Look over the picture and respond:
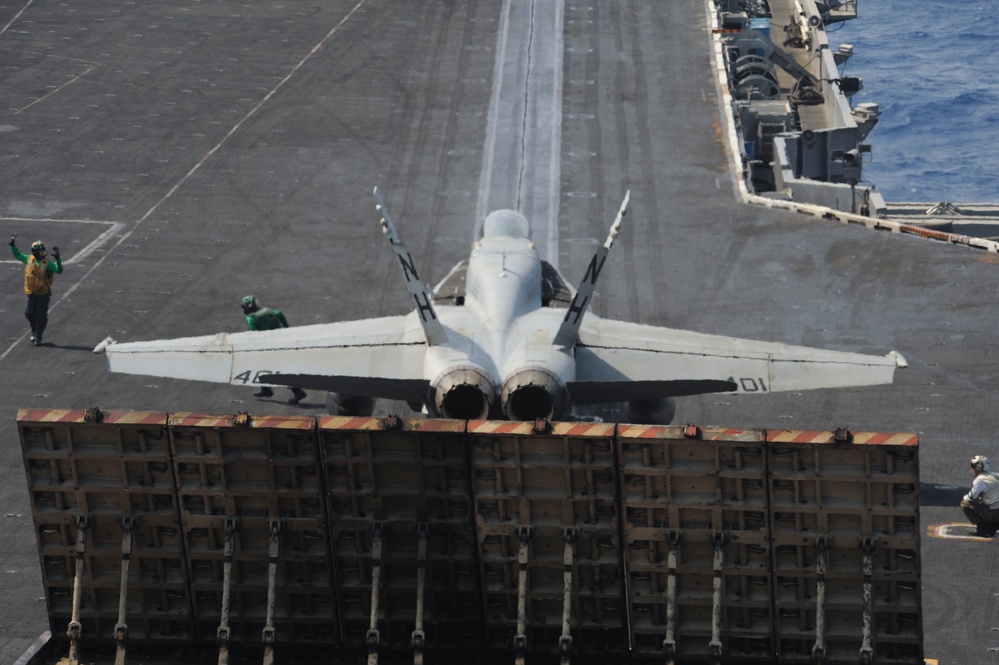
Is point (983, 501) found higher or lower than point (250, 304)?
higher

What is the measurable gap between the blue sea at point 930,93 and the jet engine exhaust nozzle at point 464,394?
5953 centimetres

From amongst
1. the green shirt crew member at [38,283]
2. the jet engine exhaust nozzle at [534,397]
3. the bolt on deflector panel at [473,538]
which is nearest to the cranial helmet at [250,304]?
the green shirt crew member at [38,283]

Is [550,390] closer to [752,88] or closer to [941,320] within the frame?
[941,320]

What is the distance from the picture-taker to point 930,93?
98.9 meters

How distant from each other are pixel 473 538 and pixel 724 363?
6.98 meters

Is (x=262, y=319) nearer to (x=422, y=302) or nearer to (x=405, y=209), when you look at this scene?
(x=422, y=302)

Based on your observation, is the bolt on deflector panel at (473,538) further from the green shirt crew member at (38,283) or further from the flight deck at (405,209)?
the green shirt crew member at (38,283)

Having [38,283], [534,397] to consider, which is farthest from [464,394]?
[38,283]

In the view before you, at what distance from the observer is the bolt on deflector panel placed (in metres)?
19.0

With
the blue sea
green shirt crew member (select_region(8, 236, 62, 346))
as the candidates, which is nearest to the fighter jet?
green shirt crew member (select_region(8, 236, 62, 346))

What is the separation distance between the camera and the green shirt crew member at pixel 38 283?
1298 inches

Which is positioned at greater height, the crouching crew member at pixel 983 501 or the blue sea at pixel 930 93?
the crouching crew member at pixel 983 501

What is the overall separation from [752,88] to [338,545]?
3707cm

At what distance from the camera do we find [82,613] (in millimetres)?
20484
